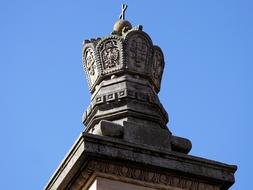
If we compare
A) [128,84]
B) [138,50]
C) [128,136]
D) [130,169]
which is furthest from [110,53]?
[130,169]

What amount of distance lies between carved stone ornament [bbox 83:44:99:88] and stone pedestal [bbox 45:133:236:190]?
1.97 m

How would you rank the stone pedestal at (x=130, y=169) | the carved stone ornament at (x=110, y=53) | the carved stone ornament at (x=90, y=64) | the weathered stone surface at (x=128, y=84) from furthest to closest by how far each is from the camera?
the carved stone ornament at (x=90, y=64)
the carved stone ornament at (x=110, y=53)
the weathered stone surface at (x=128, y=84)
the stone pedestal at (x=130, y=169)

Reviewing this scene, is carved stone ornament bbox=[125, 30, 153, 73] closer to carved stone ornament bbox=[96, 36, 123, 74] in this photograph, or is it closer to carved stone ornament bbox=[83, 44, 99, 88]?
carved stone ornament bbox=[96, 36, 123, 74]

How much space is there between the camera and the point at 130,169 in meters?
12.5

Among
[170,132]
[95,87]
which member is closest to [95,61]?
[95,87]

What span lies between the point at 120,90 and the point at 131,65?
1.79ft

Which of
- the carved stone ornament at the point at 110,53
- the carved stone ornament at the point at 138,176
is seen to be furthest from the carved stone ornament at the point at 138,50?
the carved stone ornament at the point at 138,176

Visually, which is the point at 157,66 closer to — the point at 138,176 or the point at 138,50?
the point at 138,50

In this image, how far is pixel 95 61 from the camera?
14055 mm

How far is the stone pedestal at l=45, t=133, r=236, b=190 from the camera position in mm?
12281

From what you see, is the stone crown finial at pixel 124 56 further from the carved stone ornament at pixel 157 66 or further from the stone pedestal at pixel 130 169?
the stone pedestal at pixel 130 169

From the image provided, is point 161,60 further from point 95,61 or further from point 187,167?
point 187,167

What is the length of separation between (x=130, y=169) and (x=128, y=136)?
581 mm

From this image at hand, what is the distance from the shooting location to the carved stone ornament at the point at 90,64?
14116 mm
